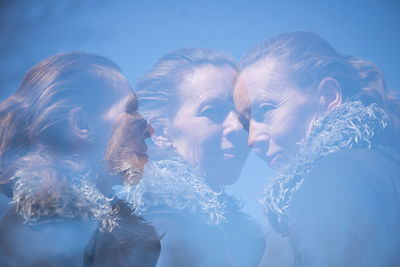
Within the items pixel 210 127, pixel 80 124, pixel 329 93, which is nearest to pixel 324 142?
pixel 329 93

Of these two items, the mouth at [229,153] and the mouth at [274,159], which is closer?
the mouth at [274,159]

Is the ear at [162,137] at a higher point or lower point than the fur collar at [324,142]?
lower


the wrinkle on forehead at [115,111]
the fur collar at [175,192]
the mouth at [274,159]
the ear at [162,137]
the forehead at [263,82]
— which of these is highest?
the forehead at [263,82]

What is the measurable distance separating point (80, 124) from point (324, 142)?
0.85 metres

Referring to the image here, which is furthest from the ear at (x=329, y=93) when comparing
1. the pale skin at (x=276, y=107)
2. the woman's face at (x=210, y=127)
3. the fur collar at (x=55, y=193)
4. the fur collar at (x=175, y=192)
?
the fur collar at (x=55, y=193)

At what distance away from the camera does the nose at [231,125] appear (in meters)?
1.37

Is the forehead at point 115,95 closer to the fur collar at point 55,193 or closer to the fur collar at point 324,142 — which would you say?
the fur collar at point 55,193

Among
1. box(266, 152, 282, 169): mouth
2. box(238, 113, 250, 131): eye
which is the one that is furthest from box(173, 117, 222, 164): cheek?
box(266, 152, 282, 169): mouth

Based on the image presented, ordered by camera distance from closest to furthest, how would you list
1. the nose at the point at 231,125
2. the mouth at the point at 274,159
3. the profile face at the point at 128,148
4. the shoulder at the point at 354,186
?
1. the shoulder at the point at 354,186
2. the profile face at the point at 128,148
3. the mouth at the point at 274,159
4. the nose at the point at 231,125

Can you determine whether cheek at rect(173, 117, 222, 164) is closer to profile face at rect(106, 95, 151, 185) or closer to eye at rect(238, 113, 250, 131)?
eye at rect(238, 113, 250, 131)

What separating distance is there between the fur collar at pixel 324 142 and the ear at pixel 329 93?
34 mm

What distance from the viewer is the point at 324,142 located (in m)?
1.09

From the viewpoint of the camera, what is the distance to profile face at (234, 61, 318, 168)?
122cm

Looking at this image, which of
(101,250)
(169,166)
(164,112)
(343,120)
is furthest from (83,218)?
(343,120)
